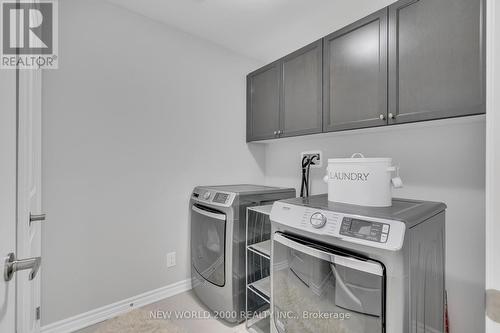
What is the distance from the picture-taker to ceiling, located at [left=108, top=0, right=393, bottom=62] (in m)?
1.75

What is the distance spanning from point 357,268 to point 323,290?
0.26 meters

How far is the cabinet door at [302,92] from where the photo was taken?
1.85 metres

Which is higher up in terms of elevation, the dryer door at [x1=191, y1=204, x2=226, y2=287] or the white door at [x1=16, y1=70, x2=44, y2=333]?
the white door at [x1=16, y1=70, x2=44, y2=333]

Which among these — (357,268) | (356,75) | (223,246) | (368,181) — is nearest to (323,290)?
(357,268)

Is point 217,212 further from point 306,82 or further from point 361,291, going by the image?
point 306,82

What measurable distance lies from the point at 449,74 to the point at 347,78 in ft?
1.88

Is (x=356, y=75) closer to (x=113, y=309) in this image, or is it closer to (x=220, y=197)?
(x=220, y=197)

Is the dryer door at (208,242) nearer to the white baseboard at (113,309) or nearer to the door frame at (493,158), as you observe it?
the white baseboard at (113,309)

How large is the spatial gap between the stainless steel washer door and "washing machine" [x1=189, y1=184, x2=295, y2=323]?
421 millimetres

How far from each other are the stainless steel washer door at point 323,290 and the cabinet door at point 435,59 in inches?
38.3

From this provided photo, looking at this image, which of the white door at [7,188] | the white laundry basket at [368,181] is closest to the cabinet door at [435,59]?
the white laundry basket at [368,181]

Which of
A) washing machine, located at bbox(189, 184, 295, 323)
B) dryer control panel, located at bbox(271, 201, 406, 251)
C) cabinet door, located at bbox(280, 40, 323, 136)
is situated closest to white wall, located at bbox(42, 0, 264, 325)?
washing machine, located at bbox(189, 184, 295, 323)

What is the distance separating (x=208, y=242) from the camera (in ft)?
6.38

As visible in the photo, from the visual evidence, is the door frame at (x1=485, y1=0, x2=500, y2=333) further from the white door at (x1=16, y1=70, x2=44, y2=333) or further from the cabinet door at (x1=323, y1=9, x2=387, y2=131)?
the white door at (x1=16, y1=70, x2=44, y2=333)
